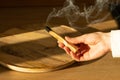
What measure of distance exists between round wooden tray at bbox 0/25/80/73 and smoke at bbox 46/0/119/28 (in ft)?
0.49

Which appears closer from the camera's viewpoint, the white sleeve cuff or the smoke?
the white sleeve cuff

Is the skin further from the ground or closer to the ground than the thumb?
closer to the ground

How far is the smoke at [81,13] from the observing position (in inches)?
48.4

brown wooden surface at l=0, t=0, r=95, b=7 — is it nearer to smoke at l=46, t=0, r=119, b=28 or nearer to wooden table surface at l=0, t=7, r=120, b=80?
smoke at l=46, t=0, r=119, b=28

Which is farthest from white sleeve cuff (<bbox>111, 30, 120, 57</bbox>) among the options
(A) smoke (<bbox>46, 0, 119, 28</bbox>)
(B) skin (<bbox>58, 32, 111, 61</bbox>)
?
(A) smoke (<bbox>46, 0, 119, 28</bbox>)

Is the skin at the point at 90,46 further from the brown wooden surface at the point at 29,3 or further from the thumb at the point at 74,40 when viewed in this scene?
the brown wooden surface at the point at 29,3

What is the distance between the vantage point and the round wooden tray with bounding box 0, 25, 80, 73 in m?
0.88

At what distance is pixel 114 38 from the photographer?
2.77 feet

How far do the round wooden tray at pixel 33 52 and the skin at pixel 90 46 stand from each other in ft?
0.15

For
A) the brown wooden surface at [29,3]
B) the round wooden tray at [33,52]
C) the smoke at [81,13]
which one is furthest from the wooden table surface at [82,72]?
the brown wooden surface at [29,3]

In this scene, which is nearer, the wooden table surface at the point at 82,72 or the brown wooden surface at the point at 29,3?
the wooden table surface at the point at 82,72

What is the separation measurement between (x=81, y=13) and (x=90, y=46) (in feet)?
1.31

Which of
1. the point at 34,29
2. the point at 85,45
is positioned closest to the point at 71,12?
the point at 34,29

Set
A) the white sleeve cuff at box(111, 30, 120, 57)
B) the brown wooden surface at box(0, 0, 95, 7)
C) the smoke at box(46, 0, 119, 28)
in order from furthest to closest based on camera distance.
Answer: the brown wooden surface at box(0, 0, 95, 7) < the smoke at box(46, 0, 119, 28) < the white sleeve cuff at box(111, 30, 120, 57)
